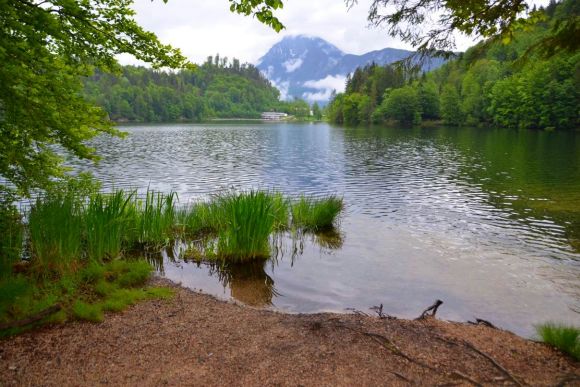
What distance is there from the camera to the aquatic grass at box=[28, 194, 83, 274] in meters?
8.95

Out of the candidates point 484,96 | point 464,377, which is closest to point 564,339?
point 464,377

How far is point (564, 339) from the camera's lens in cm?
629

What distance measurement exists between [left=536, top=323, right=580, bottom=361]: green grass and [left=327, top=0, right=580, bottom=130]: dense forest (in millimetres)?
45468

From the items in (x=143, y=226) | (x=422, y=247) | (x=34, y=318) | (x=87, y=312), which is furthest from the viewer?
(x=422, y=247)

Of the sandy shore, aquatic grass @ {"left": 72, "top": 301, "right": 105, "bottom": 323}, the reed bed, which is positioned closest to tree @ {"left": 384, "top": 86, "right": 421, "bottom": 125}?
the reed bed

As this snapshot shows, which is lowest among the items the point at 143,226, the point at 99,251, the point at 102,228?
the point at 143,226

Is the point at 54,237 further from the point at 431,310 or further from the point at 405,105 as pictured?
the point at 405,105

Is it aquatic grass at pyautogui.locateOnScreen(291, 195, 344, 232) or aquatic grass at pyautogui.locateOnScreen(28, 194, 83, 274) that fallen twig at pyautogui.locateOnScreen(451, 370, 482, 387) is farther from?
aquatic grass at pyautogui.locateOnScreen(291, 195, 344, 232)

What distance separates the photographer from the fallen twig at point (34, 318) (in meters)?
6.03

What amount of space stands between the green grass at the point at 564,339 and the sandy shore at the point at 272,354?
0.53ft

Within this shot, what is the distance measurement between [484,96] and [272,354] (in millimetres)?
107364

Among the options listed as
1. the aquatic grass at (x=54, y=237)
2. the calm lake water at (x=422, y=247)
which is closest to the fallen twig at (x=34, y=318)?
the aquatic grass at (x=54, y=237)

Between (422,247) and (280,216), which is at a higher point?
(280,216)

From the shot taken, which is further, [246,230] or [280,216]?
[280,216]
